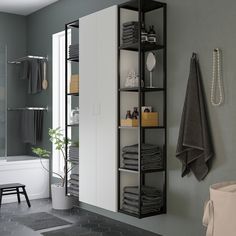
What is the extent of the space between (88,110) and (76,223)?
1317mm

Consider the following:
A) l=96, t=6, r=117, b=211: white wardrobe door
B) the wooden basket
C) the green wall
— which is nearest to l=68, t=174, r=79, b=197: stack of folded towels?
l=96, t=6, r=117, b=211: white wardrobe door

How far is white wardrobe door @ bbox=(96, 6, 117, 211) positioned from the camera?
12.5ft

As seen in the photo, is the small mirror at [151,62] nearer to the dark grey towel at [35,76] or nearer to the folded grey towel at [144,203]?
the folded grey towel at [144,203]

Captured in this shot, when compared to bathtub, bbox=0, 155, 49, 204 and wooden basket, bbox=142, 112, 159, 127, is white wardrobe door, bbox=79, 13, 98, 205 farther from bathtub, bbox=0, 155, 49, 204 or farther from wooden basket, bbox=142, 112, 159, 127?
bathtub, bbox=0, 155, 49, 204

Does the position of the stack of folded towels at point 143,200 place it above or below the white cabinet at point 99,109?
below

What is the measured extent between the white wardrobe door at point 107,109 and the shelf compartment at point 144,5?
13cm

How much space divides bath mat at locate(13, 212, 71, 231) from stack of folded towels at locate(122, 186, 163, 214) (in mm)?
1057

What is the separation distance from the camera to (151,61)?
12.4ft

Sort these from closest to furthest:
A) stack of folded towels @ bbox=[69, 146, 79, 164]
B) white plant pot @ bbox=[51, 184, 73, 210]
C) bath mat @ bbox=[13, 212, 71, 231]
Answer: bath mat @ bbox=[13, 212, 71, 231]
stack of folded towels @ bbox=[69, 146, 79, 164]
white plant pot @ bbox=[51, 184, 73, 210]

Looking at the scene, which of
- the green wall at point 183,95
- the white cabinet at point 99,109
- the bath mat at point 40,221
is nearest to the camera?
the green wall at point 183,95

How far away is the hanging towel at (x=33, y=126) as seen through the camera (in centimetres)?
593

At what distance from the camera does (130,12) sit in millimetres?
3902

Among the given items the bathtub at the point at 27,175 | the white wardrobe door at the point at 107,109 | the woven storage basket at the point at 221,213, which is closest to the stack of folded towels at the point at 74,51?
the white wardrobe door at the point at 107,109

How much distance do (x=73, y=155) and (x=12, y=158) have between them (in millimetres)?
1811
